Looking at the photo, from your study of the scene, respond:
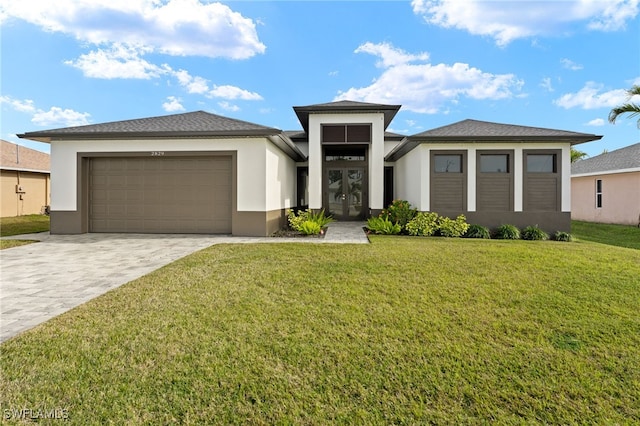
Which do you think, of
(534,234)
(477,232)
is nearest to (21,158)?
(477,232)

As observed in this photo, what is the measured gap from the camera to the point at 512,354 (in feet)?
9.69

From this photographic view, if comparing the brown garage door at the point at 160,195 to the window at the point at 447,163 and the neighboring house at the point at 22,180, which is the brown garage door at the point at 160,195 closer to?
the window at the point at 447,163

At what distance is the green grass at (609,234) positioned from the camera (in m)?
11.4

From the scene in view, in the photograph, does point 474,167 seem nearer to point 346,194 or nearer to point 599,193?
point 346,194

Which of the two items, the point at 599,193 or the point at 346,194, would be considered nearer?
the point at 346,194

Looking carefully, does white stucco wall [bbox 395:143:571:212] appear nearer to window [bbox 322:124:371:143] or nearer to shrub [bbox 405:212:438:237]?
shrub [bbox 405:212:438:237]

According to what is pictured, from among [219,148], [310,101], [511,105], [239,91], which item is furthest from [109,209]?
[511,105]

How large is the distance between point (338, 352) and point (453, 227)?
876cm

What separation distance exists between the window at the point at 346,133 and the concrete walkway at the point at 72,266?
4.36 m

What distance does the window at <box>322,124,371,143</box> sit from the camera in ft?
41.3

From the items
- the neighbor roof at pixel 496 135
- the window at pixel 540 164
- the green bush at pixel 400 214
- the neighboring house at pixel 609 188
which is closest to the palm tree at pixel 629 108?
the neighbor roof at pixel 496 135

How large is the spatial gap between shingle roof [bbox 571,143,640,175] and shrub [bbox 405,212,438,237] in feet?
41.6

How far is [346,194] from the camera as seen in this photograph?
581 inches

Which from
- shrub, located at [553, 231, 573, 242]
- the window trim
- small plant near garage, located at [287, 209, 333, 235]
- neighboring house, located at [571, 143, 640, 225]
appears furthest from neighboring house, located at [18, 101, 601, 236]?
the window trim
